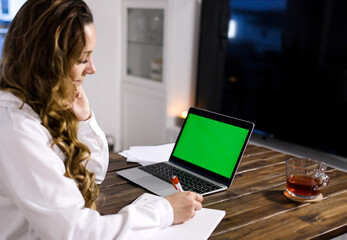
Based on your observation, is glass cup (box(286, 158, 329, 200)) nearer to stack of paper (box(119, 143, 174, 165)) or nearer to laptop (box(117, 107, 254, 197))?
laptop (box(117, 107, 254, 197))

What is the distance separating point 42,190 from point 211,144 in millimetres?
750

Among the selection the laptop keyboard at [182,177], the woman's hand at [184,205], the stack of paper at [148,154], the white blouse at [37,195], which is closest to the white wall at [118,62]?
the stack of paper at [148,154]

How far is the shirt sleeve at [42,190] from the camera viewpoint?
99cm

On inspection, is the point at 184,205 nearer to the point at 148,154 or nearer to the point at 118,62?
the point at 148,154

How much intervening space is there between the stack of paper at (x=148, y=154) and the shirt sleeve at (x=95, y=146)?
9.6 inches

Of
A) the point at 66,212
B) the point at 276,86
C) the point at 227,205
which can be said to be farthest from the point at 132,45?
the point at 66,212

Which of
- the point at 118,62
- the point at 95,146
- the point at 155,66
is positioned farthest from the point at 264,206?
the point at 118,62

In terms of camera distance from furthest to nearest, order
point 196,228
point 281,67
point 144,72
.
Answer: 1. point 144,72
2. point 281,67
3. point 196,228

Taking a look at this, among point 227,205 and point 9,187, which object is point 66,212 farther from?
point 227,205

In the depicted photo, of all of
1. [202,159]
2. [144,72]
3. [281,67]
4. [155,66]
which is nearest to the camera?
[202,159]

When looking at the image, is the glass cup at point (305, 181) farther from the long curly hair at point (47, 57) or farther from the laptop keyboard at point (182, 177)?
the long curly hair at point (47, 57)

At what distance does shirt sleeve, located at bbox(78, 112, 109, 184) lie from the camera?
4.73 ft

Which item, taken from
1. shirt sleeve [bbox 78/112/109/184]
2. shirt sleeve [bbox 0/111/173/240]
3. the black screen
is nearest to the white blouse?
shirt sleeve [bbox 0/111/173/240]

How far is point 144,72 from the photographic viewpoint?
156 inches
